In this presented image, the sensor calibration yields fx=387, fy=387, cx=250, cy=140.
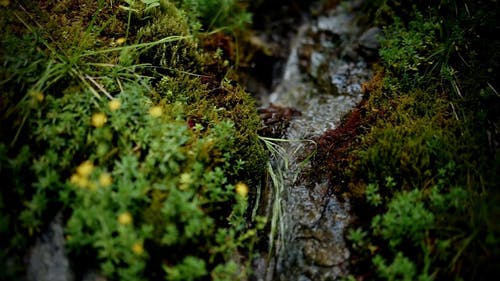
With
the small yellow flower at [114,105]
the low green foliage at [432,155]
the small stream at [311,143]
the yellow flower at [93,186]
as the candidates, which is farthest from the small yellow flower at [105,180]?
the low green foliage at [432,155]

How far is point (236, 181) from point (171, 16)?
1.78 m

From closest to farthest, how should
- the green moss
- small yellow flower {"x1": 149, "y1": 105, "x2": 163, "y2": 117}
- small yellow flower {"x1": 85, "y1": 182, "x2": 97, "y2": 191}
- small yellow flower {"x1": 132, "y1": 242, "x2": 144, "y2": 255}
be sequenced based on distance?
small yellow flower {"x1": 132, "y1": 242, "x2": 144, "y2": 255}
small yellow flower {"x1": 85, "y1": 182, "x2": 97, "y2": 191}
small yellow flower {"x1": 149, "y1": 105, "x2": 163, "y2": 117}
the green moss

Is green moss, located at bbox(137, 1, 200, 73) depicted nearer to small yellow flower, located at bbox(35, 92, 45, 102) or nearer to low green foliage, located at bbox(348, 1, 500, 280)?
small yellow flower, located at bbox(35, 92, 45, 102)

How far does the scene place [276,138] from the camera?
148 inches

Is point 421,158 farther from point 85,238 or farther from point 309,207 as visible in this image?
point 85,238

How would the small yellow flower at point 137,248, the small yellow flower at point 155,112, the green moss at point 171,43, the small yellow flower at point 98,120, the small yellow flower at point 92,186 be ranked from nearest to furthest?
the small yellow flower at point 137,248
the small yellow flower at point 92,186
the small yellow flower at point 98,120
the small yellow flower at point 155,112
the green moss at point 171,43

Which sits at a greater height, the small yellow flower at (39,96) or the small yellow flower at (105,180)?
the small yellow flower at (39,96)

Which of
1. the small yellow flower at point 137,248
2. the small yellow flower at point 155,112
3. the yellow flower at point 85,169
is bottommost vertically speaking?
the small yellow flower at point 137,248

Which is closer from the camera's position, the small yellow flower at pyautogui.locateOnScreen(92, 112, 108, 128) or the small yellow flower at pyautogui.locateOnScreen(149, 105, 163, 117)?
the small yellow flower at pyautogui.locateOnScreen(92, 112, 108, 128)

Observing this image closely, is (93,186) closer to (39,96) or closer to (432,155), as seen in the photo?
(39,96)

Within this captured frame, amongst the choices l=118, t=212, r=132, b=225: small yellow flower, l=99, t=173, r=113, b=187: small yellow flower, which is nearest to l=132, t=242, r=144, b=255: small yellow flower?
l=118, t=212, r=132, b=225: small yellow flower

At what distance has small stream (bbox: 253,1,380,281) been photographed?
2869 millimetres

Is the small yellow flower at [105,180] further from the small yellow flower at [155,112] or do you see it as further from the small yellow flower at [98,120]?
the small yellow flower at [155,112]

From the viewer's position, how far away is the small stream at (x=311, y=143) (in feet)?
9.41
